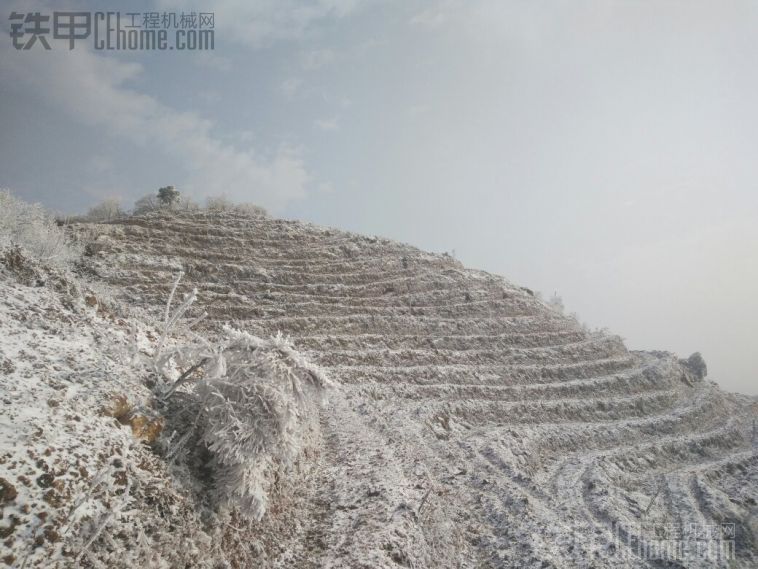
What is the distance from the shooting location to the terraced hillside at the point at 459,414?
36.8ft

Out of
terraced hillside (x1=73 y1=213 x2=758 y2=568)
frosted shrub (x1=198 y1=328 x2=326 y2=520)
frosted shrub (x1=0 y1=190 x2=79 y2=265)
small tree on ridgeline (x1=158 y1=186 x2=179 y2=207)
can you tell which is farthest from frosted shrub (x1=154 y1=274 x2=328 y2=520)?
small tree on ridgeline (x1=158 y1=186 x2=179 y2=207)

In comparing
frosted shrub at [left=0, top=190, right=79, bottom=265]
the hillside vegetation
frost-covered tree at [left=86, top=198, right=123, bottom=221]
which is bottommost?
the hillside vegetation

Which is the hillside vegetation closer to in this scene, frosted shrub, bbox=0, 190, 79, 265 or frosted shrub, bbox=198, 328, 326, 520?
frosted shrub, bbox=198, 328, 326, 520

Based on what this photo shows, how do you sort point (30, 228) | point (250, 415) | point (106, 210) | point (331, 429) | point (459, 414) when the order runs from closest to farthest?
point (250, 415)
point (331, 429)
point (30, 228)
point (459, 414)
point (106, 210)

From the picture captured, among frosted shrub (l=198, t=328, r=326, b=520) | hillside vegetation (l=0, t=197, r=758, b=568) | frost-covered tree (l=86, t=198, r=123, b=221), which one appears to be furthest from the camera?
frost-covered tree (l=86, t=198, r=123, b=221)

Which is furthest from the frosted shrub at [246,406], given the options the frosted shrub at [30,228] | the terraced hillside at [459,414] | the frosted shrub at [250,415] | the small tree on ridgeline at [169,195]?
the small tree on ridgeline at [169,195]

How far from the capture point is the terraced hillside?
11227 millimetres

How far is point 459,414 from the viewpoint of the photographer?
24.9 metres

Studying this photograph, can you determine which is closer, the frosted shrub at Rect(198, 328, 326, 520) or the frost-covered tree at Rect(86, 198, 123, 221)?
the frosted shrub at Rect(198, 328, 326, 520)

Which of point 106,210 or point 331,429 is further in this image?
point 106,210

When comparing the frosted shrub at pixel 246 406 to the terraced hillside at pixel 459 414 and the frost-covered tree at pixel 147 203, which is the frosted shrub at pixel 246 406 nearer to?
the terraced hillside at pixel 459 414

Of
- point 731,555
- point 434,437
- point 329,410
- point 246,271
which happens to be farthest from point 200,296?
point 731,555

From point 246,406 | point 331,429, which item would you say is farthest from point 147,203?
point 246,406

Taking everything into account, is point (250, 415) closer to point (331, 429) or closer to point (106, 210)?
point (331, 429)
